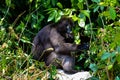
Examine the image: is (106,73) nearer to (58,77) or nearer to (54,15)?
(58,77)

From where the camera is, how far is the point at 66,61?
684cm

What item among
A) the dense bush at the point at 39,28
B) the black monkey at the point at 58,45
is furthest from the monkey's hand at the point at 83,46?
the dense bush at the point at 39,28

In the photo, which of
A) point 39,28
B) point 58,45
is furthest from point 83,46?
point 39,28

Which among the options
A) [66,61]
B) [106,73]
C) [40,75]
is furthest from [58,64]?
[106,73]

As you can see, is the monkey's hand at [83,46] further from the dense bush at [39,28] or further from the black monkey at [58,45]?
the dense bush at [39,28]

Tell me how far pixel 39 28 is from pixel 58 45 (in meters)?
0.94

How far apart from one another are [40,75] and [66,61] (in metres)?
1.15

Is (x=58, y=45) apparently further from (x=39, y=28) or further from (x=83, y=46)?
(x=39, y=28)

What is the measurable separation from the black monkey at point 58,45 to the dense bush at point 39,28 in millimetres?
161

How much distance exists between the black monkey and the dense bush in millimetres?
161

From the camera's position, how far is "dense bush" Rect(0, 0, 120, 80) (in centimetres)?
566

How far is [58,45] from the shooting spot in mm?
6832

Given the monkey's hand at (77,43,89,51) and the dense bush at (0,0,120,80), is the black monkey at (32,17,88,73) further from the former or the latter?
the dense bush at (0,0,120,80)

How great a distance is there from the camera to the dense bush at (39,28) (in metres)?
5.66
